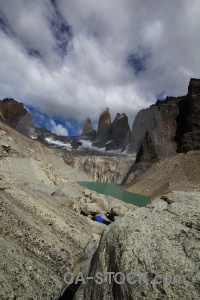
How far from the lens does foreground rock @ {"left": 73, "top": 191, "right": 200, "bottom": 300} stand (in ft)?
9.47

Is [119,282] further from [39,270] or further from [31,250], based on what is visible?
[31,250]

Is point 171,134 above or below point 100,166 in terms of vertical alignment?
above

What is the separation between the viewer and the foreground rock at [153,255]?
9.47ft

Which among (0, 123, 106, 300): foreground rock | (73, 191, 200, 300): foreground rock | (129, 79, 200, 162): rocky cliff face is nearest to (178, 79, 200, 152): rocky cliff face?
(129, 79, 200, 162): rocky cliff face

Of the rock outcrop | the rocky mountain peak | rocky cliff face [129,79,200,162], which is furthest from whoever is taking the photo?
A: the rocky mountain peak

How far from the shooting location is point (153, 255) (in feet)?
10.9

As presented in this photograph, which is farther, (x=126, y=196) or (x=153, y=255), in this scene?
(x=126, y=196)

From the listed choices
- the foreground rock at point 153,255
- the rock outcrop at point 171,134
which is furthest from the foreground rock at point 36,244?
the rock outcrop at point 171,134

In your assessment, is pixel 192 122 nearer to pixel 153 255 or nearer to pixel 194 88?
pixel 194 88

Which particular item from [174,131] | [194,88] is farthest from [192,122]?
[194,88]

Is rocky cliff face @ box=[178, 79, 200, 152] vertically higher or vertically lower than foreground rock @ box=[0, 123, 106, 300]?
higher

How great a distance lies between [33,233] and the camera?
18.3ft

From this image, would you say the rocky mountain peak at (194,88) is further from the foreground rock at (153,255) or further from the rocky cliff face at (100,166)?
the foreground rock at (153,255)

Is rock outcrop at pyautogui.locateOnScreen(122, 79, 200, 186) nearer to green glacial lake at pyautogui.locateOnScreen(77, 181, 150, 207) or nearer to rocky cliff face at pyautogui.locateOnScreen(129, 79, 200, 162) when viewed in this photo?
rocky cliff face at pyautogui.locateOnScreen(129, 79, 200, 162)
